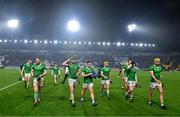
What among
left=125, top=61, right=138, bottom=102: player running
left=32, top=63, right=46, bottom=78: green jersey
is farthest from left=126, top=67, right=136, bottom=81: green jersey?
left=32, top=63, right=46, bottom=78: green jersey

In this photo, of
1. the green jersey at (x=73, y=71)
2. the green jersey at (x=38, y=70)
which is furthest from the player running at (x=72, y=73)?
the green jersey at (x=38, y=70)

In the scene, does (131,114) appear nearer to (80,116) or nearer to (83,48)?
(80,116)

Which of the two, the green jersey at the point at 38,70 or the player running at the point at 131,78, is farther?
the player running at the point at 131,78

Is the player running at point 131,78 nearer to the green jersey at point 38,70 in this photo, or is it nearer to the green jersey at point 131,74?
the green jersey at point 131,74

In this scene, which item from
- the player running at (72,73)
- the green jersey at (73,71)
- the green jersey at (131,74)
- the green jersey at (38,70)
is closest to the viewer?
the player running at (72,73)

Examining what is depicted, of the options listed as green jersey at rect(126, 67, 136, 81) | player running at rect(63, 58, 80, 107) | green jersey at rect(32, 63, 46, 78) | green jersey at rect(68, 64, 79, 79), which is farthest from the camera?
green jersey at rect(126, 67, 136, 81)

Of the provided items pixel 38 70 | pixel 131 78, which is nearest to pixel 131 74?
pixel 131 78

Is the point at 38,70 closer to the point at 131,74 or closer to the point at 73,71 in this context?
the point at 73,71

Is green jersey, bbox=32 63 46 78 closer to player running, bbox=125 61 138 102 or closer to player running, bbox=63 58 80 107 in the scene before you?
player running, bbox=63 58 80 107

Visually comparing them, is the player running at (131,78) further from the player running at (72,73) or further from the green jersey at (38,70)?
the green jersey at (38,70)

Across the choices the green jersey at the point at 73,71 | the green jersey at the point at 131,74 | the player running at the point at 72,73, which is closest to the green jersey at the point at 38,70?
the player running at the point at 72,73

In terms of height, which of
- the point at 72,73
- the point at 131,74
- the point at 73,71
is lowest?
the point at 131,74

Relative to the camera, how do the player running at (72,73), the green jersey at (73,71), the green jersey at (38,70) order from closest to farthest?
the player running at (72,73) < the green jersey at (73,71) < the green jersey at (38,70)

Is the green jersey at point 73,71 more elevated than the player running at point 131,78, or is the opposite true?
the green jersey at point 73,71
